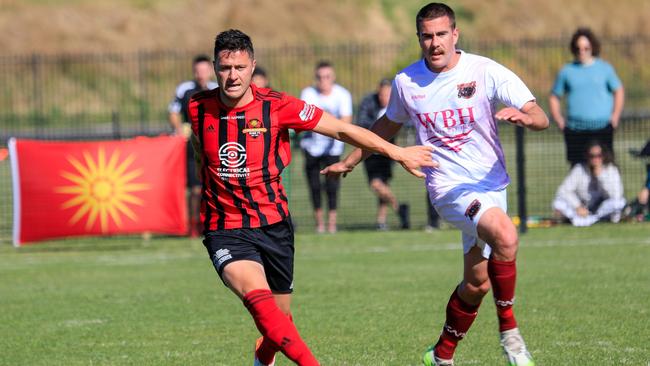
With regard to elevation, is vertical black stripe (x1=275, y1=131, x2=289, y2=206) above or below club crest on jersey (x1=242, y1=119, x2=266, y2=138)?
below

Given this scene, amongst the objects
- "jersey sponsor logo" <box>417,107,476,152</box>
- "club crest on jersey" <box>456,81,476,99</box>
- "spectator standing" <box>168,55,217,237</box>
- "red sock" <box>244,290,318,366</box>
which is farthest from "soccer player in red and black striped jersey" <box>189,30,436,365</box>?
"spectator standing" <box>168,55,217,237</box>

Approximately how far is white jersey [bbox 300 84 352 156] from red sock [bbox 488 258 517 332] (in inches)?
343

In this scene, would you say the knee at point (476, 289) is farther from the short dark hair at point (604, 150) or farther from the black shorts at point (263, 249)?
the short dark hair at point (604, 150)

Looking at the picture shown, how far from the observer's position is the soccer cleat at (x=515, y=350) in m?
6.52

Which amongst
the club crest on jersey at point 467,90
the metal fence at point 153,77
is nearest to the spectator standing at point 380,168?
the club crest on jersey at point 467,90

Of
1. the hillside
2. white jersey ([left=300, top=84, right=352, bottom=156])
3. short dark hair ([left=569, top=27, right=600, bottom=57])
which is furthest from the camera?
the hillside

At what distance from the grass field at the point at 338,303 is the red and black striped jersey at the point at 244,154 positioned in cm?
125

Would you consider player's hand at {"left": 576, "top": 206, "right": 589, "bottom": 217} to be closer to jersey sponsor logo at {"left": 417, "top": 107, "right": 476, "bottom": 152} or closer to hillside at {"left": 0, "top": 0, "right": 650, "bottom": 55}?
jersey sponsor logo at {"left": 417, "top": 107, "right": 476, "bottom": 152}

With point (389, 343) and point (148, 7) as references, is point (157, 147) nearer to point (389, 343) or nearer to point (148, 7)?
point (389, 343)

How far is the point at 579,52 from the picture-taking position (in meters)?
14.7

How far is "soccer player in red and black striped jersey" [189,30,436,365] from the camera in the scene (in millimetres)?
6434

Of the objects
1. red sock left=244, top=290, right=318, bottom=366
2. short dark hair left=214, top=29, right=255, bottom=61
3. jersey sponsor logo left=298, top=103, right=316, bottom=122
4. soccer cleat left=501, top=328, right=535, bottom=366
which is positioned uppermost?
short dark hair left=214, top=29, right=255, bottom=61

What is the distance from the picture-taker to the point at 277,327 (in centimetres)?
600

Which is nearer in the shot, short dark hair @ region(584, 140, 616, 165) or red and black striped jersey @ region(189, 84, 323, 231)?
red and black striped jersey @ region(189, 84, 323, 231)
